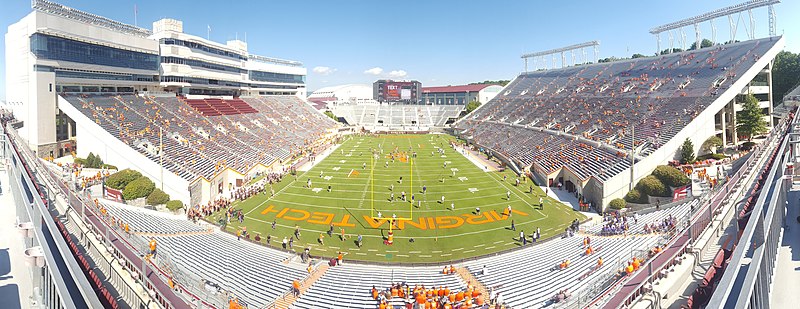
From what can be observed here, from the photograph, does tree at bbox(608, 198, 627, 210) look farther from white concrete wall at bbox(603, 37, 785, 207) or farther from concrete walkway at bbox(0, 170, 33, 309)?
concrete walkway at bbox(0, 170, 33, 309)

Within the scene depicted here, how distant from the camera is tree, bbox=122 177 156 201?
28.3m

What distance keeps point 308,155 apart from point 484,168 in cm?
2197

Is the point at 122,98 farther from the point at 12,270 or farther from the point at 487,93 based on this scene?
the point at 487,93

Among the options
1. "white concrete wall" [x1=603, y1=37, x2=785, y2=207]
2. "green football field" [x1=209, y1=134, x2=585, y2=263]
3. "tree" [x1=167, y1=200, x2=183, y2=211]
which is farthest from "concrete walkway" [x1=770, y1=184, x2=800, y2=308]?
"tree" [x1=167, y1=200, x2=183, y2=211]

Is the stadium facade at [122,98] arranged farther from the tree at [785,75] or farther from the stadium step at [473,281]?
the tree at [785,75]

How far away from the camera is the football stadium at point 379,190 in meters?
11.6

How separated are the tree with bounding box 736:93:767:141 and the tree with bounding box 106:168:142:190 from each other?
50254 mm

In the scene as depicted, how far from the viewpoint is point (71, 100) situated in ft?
127

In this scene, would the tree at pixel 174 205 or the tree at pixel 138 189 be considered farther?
the tree at pixel 174 205

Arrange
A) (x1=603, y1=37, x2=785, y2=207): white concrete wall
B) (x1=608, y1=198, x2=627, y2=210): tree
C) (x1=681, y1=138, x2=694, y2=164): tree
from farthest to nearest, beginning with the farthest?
1. (x1=681, y1=138, x2=694, y2=164): tree
2. (x1=603, y1=37, x2=785, y2=207): white concrete wall
3. (x1=608, y1=198, x2=627, y2=210): tree

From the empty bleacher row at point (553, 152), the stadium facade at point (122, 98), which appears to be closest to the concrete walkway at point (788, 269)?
the empty bleacher row at point (553, 152)

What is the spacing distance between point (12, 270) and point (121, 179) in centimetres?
1966

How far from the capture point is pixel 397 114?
10956cm

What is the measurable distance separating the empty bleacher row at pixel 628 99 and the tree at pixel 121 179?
33107 mm
